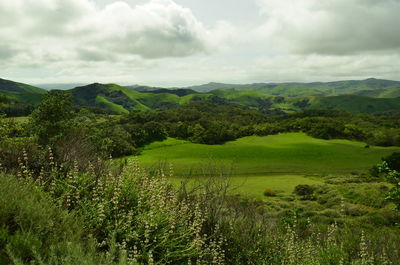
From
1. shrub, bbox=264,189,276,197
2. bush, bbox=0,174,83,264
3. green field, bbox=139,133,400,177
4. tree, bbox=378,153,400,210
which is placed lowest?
green field, bbox=139,133,400,177

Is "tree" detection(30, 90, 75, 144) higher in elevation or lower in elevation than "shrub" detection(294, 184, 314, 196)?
higher

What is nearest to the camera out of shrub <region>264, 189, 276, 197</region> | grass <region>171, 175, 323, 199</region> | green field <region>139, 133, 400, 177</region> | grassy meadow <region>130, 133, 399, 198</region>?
shrub <region>264, 189, 276, 197</region>

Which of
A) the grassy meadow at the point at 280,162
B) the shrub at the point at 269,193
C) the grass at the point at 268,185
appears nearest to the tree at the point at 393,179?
the grass at the point at 268,185

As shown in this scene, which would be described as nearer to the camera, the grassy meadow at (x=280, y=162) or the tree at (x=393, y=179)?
the tree at (x=393, y=179)

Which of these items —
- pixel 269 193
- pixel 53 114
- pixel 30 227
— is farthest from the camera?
pixel 53 114

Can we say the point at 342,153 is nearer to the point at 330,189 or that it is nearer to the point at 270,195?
the point at 330,189

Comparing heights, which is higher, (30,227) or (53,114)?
(53,114)

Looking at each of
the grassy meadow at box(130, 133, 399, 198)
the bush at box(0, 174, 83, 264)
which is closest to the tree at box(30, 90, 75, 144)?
the grassy meadow at box(130, 133, 399, 198)

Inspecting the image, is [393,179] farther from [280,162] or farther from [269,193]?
[280,162]

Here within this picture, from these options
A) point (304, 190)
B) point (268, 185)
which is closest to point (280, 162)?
point (268, 185)

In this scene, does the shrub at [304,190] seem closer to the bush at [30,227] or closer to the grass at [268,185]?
the grass at [268,185]

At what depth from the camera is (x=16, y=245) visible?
351 centimetres

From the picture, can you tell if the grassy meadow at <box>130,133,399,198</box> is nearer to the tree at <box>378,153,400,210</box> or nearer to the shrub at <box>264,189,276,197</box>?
the shrub at <box>264,189,276,197</box>

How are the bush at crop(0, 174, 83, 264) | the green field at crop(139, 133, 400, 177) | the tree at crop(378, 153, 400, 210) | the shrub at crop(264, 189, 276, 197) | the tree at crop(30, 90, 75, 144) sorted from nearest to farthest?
the bush at crop(0, 174, 83, 264) → the tree at crop(378, 153, 400, 210) → the shrub at crop(264, 189, 276, 197) → the tree at crop(30, 90, 75, 144) → the green field at crop(139, 133, 400, 177)
